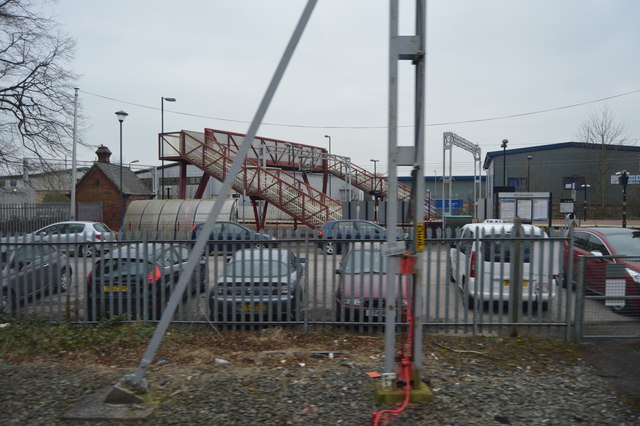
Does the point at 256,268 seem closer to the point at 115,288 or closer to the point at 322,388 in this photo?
the point at 115,288

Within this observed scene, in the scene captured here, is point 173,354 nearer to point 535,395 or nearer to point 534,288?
point 535,395

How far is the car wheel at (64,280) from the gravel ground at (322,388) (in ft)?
4.54

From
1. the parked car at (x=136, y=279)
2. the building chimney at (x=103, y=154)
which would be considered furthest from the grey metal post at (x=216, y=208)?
the building chimney at (x=103, y=154)

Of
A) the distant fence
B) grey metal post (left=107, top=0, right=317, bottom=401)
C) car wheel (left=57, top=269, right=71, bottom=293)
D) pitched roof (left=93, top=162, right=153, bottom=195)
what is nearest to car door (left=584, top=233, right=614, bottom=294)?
grey metal post (left=107, top=0, right=317, bottom=401)

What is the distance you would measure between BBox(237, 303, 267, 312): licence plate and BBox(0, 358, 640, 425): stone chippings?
1.21m

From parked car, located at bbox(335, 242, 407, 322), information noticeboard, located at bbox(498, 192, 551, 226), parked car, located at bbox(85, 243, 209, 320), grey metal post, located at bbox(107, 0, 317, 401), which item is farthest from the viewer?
information noticeboard, located at bbox(498, 192, 551, 226)

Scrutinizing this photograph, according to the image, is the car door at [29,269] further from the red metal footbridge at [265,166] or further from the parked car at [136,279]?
the red metal footbridge at [265,166]

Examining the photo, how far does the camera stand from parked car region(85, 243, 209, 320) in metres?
6.77

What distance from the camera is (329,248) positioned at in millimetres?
7008

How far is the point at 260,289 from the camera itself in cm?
660

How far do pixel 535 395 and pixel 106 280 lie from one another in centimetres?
595

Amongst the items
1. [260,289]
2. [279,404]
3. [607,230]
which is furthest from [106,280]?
[607,230]

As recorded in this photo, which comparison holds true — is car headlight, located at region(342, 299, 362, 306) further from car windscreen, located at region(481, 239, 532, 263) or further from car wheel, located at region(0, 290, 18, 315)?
car wheel, located at region(0, 290, 18, 315)

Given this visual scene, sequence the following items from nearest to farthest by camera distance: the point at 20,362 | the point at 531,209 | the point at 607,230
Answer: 1. the point at 20,362
2. the point at 607,230
3. the point at 531,209
